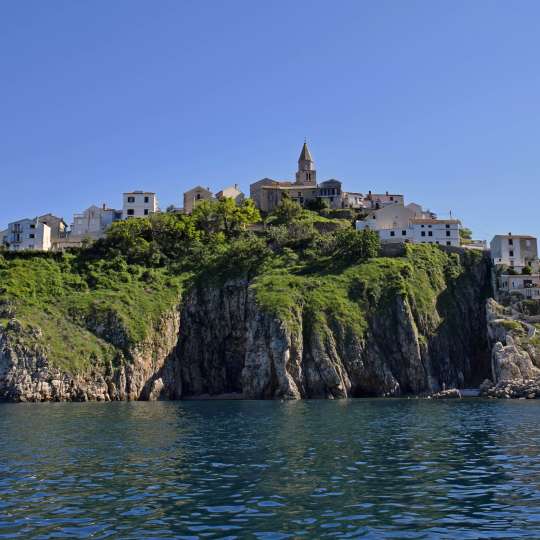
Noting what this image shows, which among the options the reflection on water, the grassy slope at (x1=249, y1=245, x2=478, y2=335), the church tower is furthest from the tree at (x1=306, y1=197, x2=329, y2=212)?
the reflection on water

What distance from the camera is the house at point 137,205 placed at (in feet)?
511

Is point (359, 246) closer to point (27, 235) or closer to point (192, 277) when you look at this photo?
point (192, 277)

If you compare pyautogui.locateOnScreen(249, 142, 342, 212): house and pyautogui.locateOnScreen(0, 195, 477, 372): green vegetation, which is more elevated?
pyautogui.locateOnScreen(249, 142, 342, 212): house

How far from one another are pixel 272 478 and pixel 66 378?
68.0 metres

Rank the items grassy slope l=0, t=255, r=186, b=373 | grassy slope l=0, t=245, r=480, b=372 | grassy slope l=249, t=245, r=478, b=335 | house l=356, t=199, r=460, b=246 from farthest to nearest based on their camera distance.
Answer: house l=356, t=199, r=460, b=246, grassy slope l=249, t=245, r=478, b=335, grassy slope l=0, t=245, r=480, b=372, grassy slope l=0, t=255, r=186, b=373

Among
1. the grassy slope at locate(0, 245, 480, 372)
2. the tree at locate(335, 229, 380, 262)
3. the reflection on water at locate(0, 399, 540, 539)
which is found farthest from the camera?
the tree at locate(335, 229, 380, 262)

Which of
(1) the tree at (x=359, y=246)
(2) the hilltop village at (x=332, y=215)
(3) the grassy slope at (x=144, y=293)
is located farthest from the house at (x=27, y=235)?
(1) the tree at (x=359, y=246)

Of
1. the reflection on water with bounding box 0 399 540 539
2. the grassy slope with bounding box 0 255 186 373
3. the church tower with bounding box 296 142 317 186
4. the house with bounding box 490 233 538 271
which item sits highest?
the church tower with bounding box 296 142 317 186

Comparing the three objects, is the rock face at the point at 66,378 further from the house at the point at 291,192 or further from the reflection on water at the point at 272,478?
the house at the point at 291,192

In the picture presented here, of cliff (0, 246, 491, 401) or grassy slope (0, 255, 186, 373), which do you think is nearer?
cliff (0, 246, 491, 401)

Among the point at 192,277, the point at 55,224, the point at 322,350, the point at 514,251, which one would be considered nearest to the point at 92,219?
the point at 55,224

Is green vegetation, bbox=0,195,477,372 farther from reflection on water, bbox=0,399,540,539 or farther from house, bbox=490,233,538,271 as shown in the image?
reflection on water, bbox=0,399,540,539

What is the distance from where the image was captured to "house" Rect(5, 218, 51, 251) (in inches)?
5600

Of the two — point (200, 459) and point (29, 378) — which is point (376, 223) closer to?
point (29, 378)
